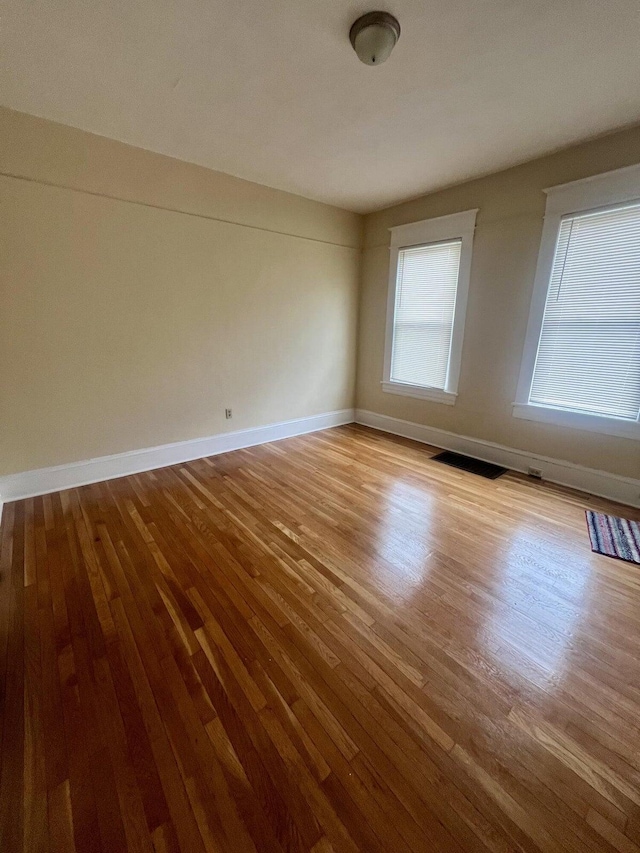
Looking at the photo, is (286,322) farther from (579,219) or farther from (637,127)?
(637,127)

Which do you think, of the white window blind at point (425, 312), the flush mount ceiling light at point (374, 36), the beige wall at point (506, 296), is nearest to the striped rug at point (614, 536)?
the beige wall at point (506, 296)

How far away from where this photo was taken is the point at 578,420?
9.41 ft

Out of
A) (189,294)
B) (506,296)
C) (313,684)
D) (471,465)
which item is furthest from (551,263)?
(313,684)

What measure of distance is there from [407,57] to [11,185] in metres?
2.58

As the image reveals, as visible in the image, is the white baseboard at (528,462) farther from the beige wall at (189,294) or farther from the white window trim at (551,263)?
the white window trim at (551,263)

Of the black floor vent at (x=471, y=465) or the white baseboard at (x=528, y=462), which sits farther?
the black floor vent at (x=471, y=465)

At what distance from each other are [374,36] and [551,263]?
7.08 ft

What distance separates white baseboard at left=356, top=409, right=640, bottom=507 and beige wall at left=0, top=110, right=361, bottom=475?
162cm

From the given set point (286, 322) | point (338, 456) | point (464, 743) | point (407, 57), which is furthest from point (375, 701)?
point (286, 322)

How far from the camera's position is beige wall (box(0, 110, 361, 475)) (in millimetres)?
2428

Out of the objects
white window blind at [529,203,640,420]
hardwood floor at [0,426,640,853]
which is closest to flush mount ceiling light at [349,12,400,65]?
white window blind at [529,203,640,420]

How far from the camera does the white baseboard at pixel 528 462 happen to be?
2730mm

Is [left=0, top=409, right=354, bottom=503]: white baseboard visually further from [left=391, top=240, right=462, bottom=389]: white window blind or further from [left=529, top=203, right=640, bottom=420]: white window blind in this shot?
[left=529, top=203, right=640, bottom=420]: white window blind

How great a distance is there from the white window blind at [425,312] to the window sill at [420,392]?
0.06 m
